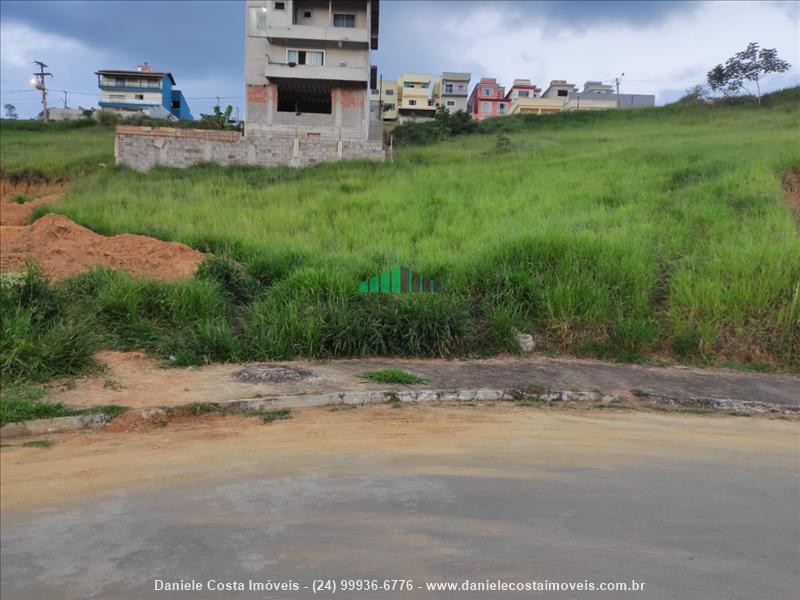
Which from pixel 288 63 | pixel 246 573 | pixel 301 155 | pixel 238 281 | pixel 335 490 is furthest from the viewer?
pixel 288 63

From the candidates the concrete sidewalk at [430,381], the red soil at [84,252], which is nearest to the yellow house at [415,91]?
the red soil at [84,252]

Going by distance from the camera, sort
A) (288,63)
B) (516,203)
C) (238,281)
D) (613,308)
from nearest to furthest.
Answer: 1. (613,308)
2. (238,281)
3. (516,203)
4. (288,63)

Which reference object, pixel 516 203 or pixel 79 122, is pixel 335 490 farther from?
pixel 79 122

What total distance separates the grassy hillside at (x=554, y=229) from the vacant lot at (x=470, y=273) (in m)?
0.04

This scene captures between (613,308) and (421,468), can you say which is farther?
(613,308)

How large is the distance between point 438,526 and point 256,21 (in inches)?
1160

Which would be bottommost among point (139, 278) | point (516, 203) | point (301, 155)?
point (139, 278)

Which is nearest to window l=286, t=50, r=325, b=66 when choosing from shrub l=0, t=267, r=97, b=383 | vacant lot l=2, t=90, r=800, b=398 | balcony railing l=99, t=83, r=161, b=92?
vacant lot l=2, t=90, r=800, b=398

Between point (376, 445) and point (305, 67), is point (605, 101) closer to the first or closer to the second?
point (305, 67)

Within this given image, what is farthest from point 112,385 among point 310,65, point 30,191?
point 310,65

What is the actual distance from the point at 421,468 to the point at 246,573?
5.22 feet

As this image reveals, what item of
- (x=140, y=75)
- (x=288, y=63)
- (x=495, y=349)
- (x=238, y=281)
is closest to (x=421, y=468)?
(x=495, y=349)

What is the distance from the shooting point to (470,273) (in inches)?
361

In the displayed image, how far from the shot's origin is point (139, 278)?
8703mm
